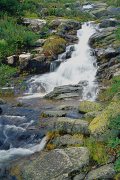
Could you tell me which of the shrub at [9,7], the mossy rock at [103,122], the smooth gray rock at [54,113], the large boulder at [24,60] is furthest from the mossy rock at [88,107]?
A: the shrub at [9,7]

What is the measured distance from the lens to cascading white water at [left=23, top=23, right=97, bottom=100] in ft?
69.9

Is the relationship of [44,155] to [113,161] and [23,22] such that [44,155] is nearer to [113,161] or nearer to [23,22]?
[113,161]

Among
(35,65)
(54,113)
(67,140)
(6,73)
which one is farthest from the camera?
(35,65)

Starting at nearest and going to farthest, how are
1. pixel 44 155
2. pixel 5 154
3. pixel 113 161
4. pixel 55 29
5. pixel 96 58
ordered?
1. pixel 113 161
2. pixel 44 155
3. pixel 5 154
4. pixel 96 58
5. pixel 55 29

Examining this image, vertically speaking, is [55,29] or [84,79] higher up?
[55,29]

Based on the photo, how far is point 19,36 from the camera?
2706cm

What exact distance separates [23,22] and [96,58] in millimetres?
9312

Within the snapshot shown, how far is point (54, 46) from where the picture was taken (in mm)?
25547

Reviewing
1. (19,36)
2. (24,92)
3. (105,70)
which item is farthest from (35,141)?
(19,36)

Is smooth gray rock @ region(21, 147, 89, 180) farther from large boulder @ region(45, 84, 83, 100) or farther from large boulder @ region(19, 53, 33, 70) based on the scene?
large boulder @ region(19, 53, 33, 70)

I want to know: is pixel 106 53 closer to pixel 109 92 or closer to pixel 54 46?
pixel 54 46

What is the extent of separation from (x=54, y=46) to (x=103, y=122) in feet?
46.8

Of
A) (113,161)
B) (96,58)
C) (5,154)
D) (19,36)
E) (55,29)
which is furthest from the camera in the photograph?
(55,29)

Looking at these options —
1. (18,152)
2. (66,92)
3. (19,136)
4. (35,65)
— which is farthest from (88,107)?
(35,65)
